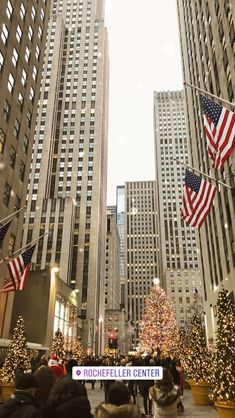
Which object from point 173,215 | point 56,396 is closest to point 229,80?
point 56,396

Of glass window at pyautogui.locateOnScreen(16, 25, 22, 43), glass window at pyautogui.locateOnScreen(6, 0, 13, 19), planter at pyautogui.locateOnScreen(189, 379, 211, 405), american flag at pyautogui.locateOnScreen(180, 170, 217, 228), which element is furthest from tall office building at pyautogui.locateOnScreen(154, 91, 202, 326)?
american flag at pyautogui.locateOnScreen(180, 170, 217, 228)

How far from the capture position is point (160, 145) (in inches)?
7288

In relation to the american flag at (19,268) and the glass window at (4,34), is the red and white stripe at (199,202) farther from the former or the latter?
the glass window at (4,34)

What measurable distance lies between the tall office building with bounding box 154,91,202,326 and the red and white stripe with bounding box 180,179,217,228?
13263cm

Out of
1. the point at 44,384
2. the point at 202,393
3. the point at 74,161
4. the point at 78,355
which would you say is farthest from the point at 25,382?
the point at 74,161

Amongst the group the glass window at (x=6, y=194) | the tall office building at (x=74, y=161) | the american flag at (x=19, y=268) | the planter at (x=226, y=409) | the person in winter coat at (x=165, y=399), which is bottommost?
the planter at (x=226, y=409)

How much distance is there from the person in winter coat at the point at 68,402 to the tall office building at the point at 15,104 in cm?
2934

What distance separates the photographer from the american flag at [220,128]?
38.0ft

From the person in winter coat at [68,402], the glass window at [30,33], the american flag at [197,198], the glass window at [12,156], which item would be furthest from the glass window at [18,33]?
the person in winter coat at [68,402]

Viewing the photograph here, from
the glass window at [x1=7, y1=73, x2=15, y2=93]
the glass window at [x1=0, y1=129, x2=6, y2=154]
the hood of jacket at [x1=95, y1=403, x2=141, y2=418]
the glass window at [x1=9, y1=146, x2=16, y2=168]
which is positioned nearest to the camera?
the hood of jacket at [x1=95, y1=403, x2=141, y2=418]

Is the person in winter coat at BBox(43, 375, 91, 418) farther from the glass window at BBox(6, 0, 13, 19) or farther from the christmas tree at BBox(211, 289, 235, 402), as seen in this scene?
the glass window at BBox(6, 0, 13, 19)

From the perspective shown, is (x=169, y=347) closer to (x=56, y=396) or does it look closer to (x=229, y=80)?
(x=229, y=80)

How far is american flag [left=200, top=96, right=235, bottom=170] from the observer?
1158 centimetres

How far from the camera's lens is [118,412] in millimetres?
3164
